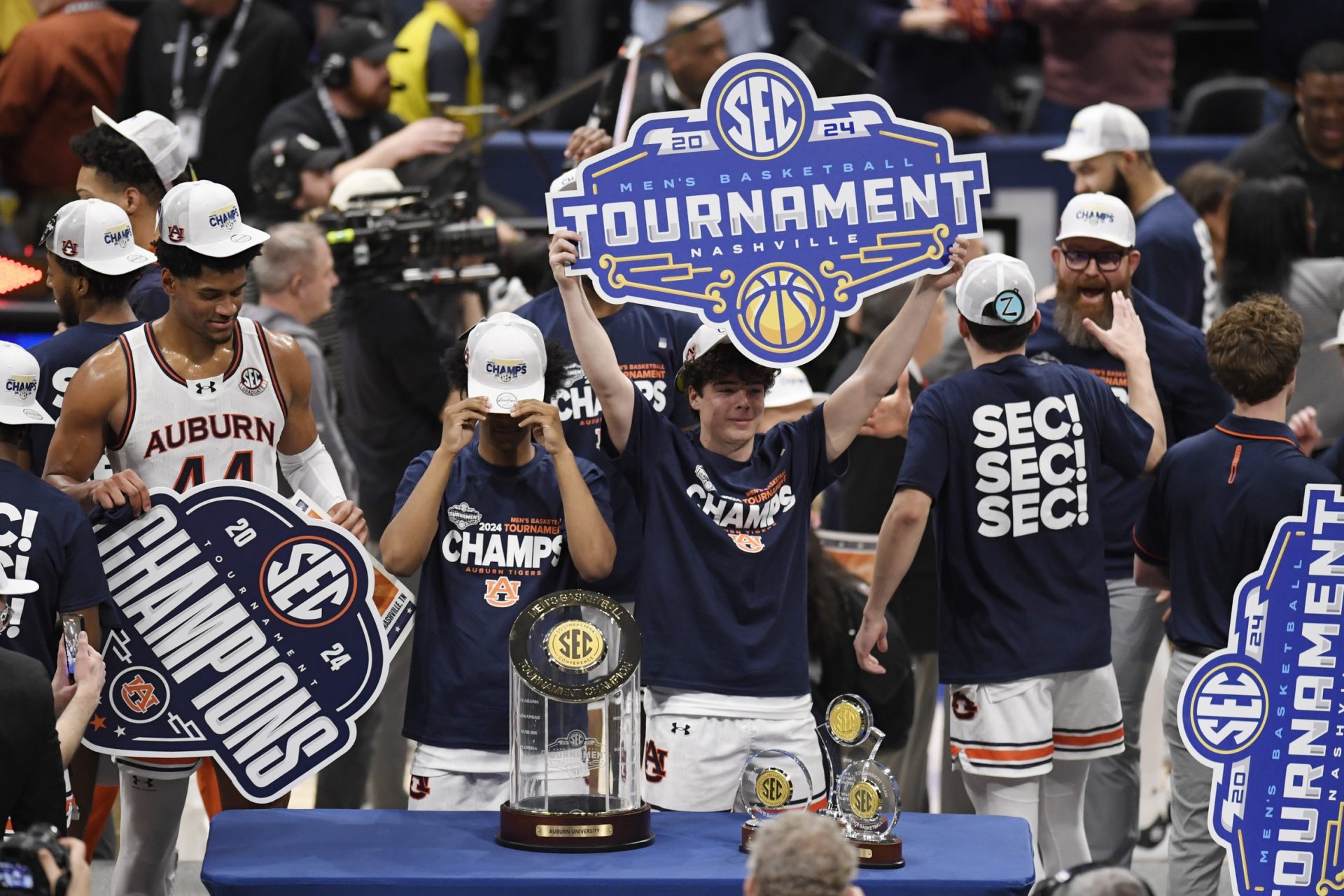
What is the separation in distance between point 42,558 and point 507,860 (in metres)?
1.23

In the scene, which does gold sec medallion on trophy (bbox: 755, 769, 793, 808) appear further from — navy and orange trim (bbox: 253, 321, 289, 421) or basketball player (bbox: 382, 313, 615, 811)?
navy and orange trim (bbox: 253, 321, 289, 421)

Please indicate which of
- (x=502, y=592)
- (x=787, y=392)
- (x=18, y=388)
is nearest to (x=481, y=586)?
(x=502, y=592)

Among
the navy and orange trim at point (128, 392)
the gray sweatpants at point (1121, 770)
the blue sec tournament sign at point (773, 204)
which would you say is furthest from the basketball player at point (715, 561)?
the gray sweatpants at point (1121, 770)

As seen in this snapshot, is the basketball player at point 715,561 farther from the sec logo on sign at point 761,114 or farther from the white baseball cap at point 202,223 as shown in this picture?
the white baseball cap at point 202,223

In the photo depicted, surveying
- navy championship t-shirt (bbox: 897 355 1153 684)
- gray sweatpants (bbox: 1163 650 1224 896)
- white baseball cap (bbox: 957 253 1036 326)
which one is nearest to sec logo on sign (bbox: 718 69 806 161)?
white baseball cap (bbox: 957 253 1036 326)

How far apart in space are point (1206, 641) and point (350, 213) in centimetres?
317

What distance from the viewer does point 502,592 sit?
457 centimetres

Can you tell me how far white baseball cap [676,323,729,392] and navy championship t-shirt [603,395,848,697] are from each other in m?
0.13

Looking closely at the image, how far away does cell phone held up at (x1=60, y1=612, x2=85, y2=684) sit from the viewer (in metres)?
4.17

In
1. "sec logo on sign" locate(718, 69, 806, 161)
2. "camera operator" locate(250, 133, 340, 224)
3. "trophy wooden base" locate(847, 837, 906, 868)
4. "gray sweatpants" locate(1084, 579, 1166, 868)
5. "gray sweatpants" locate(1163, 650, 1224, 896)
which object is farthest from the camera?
"camera operator" locate(250, 133, 340, 224)

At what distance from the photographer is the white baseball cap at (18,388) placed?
4336mm

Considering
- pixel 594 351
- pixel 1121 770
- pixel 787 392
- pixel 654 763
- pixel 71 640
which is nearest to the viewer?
pixel 71 640

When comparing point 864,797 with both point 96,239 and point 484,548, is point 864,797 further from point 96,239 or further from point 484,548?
point 96,239

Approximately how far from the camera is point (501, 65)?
35.8 feet
